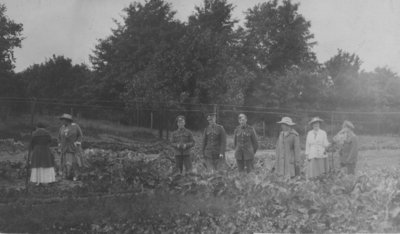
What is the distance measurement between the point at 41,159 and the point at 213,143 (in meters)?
3.55

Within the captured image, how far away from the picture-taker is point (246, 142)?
31.8 feet

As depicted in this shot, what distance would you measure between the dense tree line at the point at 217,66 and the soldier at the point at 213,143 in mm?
3222

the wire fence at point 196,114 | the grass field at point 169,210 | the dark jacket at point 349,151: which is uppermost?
the wire fence at point 196,114

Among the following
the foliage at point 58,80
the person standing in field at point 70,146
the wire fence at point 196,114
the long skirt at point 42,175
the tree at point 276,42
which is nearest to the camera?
the long skirt at point 42,175

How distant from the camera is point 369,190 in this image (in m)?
6.29

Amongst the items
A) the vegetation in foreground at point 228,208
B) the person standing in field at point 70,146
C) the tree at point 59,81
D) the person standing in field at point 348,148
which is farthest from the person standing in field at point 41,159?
the tree at point 59,81

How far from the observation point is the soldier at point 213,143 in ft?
32.2

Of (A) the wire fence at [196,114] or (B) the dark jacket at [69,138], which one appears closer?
(B) the dark jacket at [69,138]

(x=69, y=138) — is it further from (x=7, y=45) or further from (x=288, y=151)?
(x=288, y=151)

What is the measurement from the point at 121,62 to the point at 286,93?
20.1 feet

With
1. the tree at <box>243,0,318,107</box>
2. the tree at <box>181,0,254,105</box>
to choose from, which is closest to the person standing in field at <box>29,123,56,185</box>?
the tree at <box>181,0,254,105</box>

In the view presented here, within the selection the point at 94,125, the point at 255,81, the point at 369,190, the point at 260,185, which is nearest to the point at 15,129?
the point at 94,125

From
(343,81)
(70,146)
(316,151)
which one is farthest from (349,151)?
(343,81)

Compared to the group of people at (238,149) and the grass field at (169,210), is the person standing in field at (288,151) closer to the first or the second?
the group of people at (238,149)
